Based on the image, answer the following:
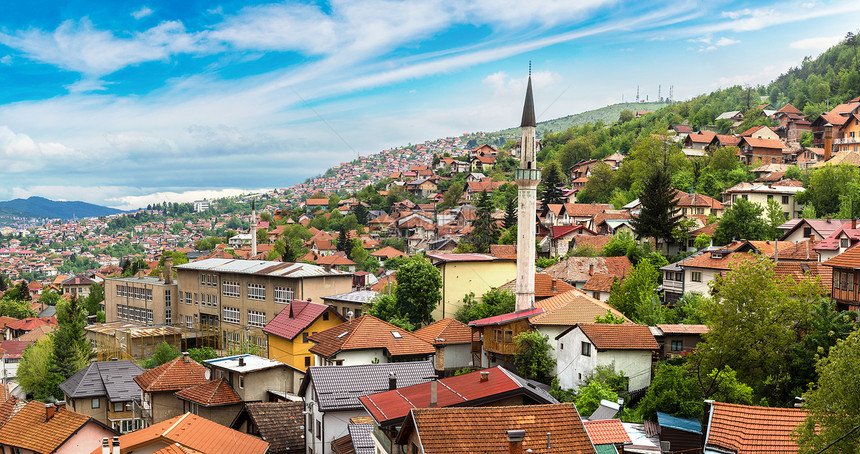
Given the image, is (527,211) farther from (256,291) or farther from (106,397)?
(106,397)

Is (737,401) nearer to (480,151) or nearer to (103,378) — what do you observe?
(103,378)

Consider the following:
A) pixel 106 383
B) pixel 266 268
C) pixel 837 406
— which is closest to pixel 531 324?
pixel 837 406

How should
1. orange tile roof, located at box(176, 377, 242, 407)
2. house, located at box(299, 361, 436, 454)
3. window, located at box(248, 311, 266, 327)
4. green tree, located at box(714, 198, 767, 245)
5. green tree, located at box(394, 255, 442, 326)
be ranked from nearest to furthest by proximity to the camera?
1. house, located at box(299, 361, 436, 454)
2. orange tile roof, located at box(176, 377, 242, 407)
3. green tree, located at box(394, 255, 442, 326)
4. green tree, located at box(714, 198, 767, 245)
5. window, located at box(248, 311, 266, 327)

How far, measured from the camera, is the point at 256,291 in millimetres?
47656

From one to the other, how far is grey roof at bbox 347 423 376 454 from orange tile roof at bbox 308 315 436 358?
8.04m

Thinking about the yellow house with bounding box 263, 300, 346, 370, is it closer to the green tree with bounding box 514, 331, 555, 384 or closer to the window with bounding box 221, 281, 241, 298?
the green tree with bounding box 514, 331, 555, 384

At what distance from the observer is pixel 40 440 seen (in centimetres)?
2775

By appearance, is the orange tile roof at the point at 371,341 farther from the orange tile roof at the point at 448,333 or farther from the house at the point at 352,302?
the house at the point at 352,302

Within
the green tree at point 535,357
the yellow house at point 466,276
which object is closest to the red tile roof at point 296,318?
the yellow house at point 466,276

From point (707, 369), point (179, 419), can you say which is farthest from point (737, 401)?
point (179, 419)

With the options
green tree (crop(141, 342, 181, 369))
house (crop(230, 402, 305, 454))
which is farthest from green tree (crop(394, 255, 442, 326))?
green tree (crop(141, 342, 181, 369))

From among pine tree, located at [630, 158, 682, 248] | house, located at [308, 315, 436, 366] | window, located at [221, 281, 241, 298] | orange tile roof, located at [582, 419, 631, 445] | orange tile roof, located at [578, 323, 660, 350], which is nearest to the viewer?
orange tile roof, located at [582, 419, 631, 445]

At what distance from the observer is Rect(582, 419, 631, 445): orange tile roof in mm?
19562

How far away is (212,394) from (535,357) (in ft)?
43.2
